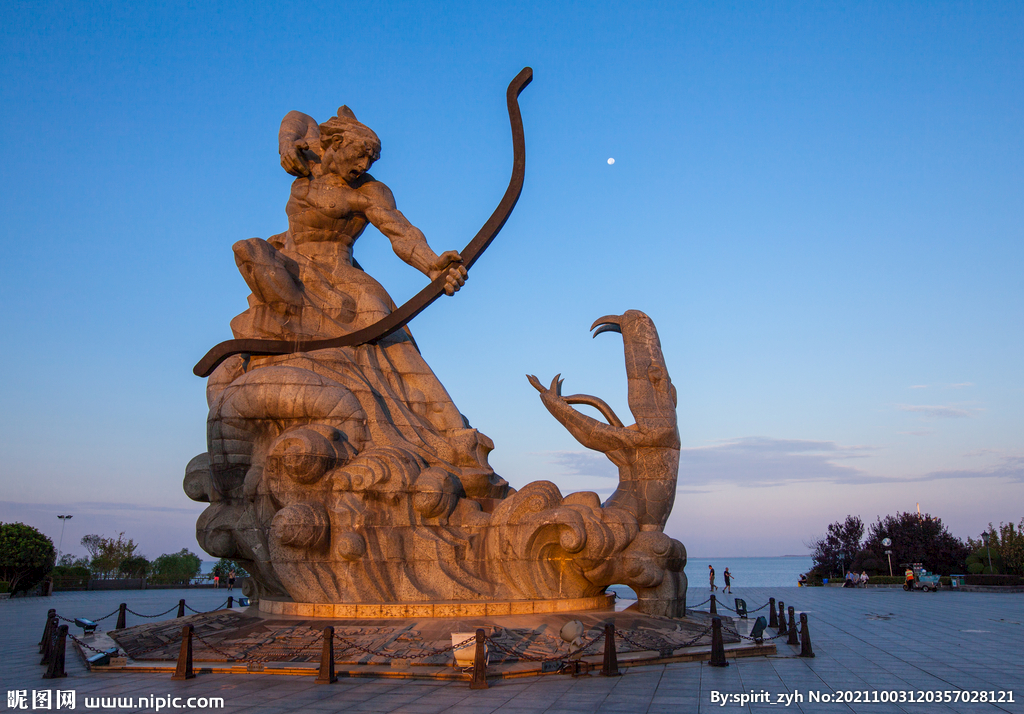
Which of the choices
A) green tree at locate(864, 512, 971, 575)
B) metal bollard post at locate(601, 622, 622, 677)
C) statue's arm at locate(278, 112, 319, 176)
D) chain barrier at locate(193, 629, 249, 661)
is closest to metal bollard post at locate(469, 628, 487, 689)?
metal bollard post at locate(601, 622, 622, 677)

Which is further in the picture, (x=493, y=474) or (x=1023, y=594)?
(x=1023, y=594)

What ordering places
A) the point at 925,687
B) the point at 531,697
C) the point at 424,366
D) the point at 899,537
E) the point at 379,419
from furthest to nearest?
the point at 899,537 < the point at 424,366 < the point at 379,419 < the point at 925,687 < the point at 531,697

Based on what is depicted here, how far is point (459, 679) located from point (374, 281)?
770 cm

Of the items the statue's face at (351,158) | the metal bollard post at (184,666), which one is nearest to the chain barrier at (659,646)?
the metal bollard post at (184,666)

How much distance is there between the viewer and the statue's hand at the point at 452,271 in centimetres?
1230

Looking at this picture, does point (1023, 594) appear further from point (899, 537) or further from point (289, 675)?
point (289, 675)

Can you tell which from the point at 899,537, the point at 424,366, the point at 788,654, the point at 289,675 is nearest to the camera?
the point at 289,675

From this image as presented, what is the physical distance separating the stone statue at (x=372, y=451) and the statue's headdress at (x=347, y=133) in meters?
0.04

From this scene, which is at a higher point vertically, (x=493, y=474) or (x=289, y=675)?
(x=493, y=474)

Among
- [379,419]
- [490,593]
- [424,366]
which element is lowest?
[490,593]

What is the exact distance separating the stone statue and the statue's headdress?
0.04m

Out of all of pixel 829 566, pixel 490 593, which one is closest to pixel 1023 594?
pixel 829 566

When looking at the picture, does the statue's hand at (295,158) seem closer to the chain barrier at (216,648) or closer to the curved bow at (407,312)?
the curved bow at (407,312)

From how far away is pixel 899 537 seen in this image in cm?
3812
